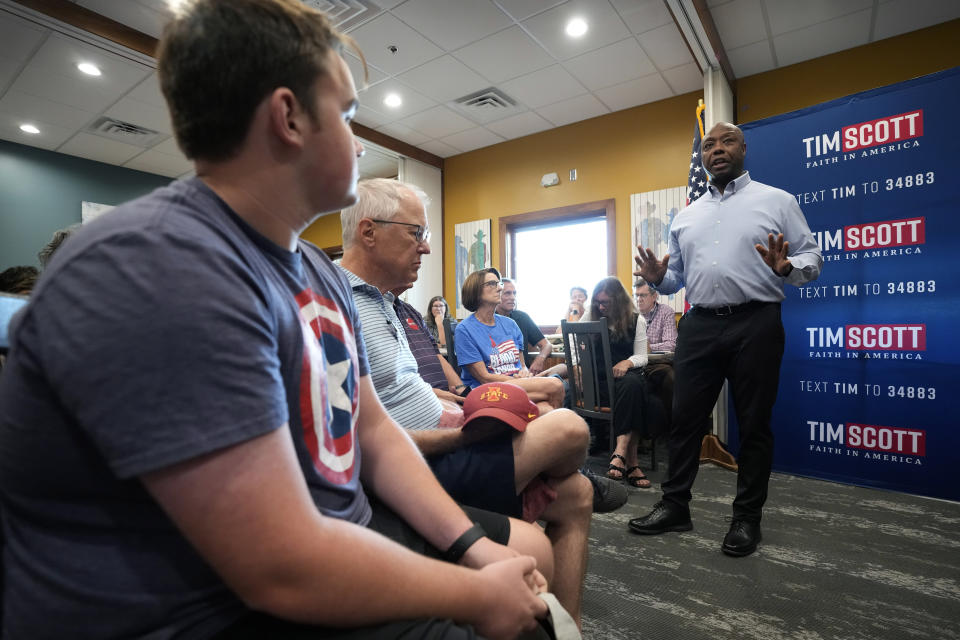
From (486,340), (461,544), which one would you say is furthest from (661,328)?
(461,544)

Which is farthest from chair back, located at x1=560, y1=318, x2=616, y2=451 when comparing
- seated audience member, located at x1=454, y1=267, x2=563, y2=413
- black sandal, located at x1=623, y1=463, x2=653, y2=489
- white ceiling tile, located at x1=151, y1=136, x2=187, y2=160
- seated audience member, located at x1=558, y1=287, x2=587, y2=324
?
white ceiling tile, located at x1=151, y1=136, x2=187, y2=160

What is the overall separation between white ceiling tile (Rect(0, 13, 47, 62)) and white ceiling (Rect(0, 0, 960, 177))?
1cm

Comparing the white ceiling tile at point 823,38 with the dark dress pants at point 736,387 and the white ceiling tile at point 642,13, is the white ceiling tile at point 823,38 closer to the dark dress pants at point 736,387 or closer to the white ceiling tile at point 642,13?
the white ceiling tile at point 642,13

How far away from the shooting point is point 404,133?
5.82 meters

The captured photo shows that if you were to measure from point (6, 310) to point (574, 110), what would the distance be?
18.0 ft

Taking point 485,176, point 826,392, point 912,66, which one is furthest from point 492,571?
point 485,176

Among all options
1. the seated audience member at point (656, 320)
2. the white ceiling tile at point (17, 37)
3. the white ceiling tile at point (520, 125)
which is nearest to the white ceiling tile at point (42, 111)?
the white ceiling tile at point (17, 37)

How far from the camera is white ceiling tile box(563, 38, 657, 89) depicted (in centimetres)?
418

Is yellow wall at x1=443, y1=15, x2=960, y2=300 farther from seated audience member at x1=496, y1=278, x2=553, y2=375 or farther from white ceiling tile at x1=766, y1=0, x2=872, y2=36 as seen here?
seated audience member at x1=496, y1=278, x2=553, y2=375

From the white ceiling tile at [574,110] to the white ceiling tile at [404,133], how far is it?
1490 mm

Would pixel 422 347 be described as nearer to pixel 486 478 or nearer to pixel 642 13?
pixel 486 478

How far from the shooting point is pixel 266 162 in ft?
1.89

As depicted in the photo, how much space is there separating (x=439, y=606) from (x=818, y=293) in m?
3.25

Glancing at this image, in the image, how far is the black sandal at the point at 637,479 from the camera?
2869 mm
